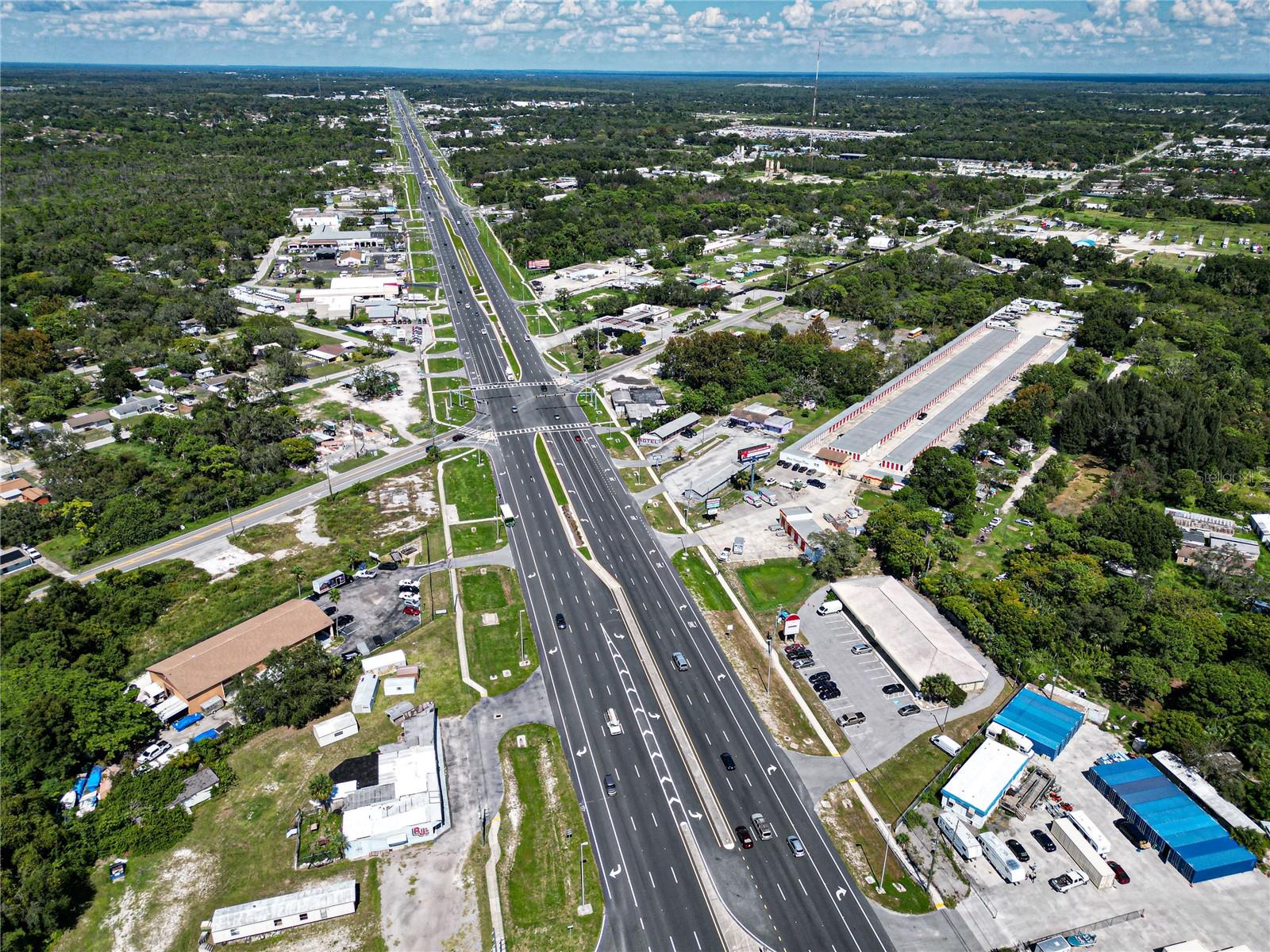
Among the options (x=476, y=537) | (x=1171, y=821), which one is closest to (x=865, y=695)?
(x=1171, y=821)

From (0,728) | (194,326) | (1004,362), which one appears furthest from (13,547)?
(1004,362)

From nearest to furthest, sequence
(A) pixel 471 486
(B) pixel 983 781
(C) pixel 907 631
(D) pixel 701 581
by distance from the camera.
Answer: (B) pixel 983 781 < (C) pixel 907 631 < (D) pixel 701 581 < (A) pixel 471 486

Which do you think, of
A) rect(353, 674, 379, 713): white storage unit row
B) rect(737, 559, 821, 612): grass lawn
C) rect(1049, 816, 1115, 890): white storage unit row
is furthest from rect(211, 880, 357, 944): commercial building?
rect(1049, 816, 1115, 890): white storage unit row

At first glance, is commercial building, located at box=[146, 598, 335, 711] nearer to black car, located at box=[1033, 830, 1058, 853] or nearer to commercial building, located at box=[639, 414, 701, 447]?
commercial building, located at box=[639, 414, 701, 447]

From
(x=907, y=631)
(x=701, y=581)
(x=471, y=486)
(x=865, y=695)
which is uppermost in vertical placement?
(x=907, y=631)

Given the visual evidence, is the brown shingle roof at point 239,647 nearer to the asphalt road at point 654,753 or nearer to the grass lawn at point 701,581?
the asphalt road at point 654,753

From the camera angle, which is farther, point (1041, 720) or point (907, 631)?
point (907, 631)

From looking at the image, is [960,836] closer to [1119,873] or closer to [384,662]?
[1119,873]
